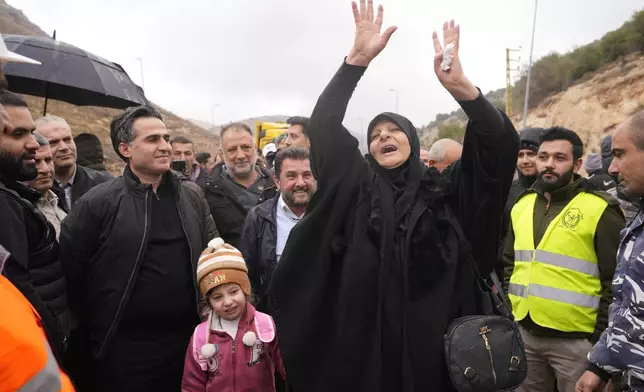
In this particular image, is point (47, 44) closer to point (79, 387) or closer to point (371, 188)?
point (79, 387)

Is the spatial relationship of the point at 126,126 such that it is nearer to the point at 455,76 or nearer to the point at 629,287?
the point at 455,76

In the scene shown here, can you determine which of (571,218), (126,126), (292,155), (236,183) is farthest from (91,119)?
(571,218)

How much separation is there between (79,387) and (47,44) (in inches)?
123

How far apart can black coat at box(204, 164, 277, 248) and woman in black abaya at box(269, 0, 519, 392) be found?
1.82m

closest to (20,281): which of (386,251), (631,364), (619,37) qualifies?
(386,251)

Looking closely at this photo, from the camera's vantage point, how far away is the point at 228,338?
2.81 metres

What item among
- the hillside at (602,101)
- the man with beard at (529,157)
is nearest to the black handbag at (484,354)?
the man with beard at (529,157)

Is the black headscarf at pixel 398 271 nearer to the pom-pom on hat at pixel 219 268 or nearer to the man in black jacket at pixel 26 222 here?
the pom-pom on hat at pixel 219 268

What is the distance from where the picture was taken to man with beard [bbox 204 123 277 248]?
4.11 meters

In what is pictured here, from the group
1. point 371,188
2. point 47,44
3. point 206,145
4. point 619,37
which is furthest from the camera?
Result: point 206,145

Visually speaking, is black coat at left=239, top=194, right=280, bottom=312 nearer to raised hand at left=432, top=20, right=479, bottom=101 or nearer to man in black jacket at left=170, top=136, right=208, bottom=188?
raised hand at left=432, top=20, right=479, bottom=101

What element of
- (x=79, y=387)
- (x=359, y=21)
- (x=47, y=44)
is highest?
(x=47, y=44)

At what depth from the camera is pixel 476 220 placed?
2184mm

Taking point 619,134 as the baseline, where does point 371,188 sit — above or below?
below
